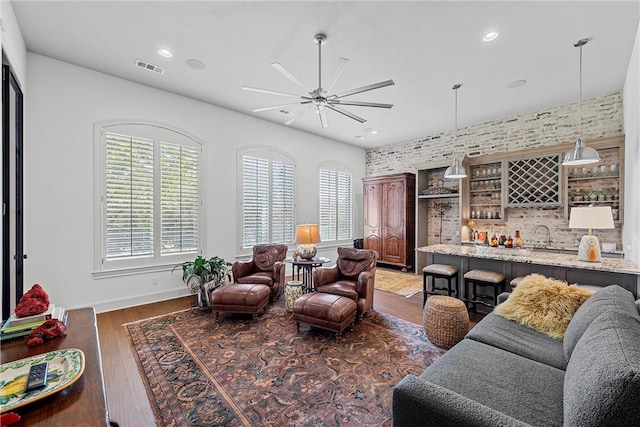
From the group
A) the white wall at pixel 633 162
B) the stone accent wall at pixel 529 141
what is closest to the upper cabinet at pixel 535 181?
the stone accent wall at pixel 529 141

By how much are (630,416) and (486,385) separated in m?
0.66

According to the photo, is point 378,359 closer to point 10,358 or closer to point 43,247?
point 10,358

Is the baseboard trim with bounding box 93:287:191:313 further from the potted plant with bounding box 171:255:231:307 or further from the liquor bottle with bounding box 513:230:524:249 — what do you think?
the liquor bottle with bounding box 513:230:524:249

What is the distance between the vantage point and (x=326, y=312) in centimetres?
293

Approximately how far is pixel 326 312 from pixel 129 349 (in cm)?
211

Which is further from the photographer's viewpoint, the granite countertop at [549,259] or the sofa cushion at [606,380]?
the granite countertop at [549,259]

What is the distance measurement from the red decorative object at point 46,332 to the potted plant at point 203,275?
7.31 ft

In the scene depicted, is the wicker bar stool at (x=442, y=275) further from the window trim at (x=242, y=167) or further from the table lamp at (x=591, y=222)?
the window trim at (x=242, y=167)

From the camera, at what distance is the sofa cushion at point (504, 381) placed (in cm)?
128

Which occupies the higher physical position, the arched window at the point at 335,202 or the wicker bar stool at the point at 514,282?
the arched window at the point at 335,202

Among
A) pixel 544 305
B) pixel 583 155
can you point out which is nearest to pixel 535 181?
pixel 583 155

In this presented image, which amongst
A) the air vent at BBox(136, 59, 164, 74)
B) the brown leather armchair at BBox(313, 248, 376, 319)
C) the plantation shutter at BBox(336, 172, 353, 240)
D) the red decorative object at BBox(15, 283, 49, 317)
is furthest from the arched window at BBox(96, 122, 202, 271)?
the plantation shutter at BBox(336, 172, 353, 240)

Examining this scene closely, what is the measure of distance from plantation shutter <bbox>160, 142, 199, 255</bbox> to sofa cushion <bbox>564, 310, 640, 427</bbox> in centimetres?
479

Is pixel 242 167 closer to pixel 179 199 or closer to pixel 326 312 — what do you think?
pixel 179 199
